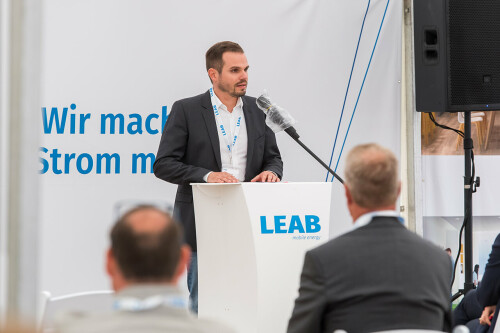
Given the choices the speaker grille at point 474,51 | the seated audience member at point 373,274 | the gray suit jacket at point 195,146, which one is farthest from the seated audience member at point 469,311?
the seated audience member at point 373,274

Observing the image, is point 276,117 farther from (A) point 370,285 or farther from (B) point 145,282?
(B) point 145,282

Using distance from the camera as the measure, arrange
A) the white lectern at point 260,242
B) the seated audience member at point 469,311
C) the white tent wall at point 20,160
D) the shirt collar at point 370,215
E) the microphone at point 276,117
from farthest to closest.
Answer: the seated audience member at point 469,311, the microphone at point 276,117, the white lectern at point 260,242, the shirt collar at point 370,215, the white tent wall at point 20,160

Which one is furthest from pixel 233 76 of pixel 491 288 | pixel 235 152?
pixel 491 288

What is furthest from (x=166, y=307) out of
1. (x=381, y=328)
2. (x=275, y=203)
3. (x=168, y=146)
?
(x=168, y=146)

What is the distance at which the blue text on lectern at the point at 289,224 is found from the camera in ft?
10.3

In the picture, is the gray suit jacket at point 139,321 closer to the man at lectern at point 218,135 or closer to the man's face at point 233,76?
the man at lectern at point 218,135

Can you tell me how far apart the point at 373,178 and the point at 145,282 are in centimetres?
89

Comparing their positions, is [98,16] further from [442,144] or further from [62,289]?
[442,144]

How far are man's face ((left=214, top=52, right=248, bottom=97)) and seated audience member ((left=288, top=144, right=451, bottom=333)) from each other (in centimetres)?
163

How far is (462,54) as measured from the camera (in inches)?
184

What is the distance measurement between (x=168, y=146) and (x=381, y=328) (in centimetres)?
192

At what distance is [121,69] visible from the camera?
15.3 feet

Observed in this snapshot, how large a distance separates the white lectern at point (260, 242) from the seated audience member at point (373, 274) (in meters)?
1.02

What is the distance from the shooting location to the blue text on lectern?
3143 mm
